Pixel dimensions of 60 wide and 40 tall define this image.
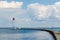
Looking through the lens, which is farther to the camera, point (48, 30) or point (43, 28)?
point (43, 28)

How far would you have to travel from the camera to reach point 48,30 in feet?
104

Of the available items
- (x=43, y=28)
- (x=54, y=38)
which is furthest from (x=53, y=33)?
(x=43, y=28)

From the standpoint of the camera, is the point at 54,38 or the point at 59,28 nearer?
the point at 54,38

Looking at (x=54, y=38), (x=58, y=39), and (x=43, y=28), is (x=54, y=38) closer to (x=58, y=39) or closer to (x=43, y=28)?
(x=58, y=39)

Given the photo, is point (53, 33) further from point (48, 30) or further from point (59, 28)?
point (59, 28)

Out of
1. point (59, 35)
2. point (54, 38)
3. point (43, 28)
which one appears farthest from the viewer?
point (43, 28)

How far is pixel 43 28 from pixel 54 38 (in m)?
6.25

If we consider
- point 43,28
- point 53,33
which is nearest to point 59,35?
point 53,33

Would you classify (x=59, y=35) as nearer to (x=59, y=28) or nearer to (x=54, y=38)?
(x=54, y=38)

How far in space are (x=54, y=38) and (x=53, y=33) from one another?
4.23 feet

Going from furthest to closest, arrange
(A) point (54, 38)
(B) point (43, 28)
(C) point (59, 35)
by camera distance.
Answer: (B) point (43, 28)
(C) point (59, 35)
(A) point (54, 38)

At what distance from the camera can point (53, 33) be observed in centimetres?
2980

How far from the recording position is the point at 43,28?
114ft

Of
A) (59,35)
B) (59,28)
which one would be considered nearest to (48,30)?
(59,35)
